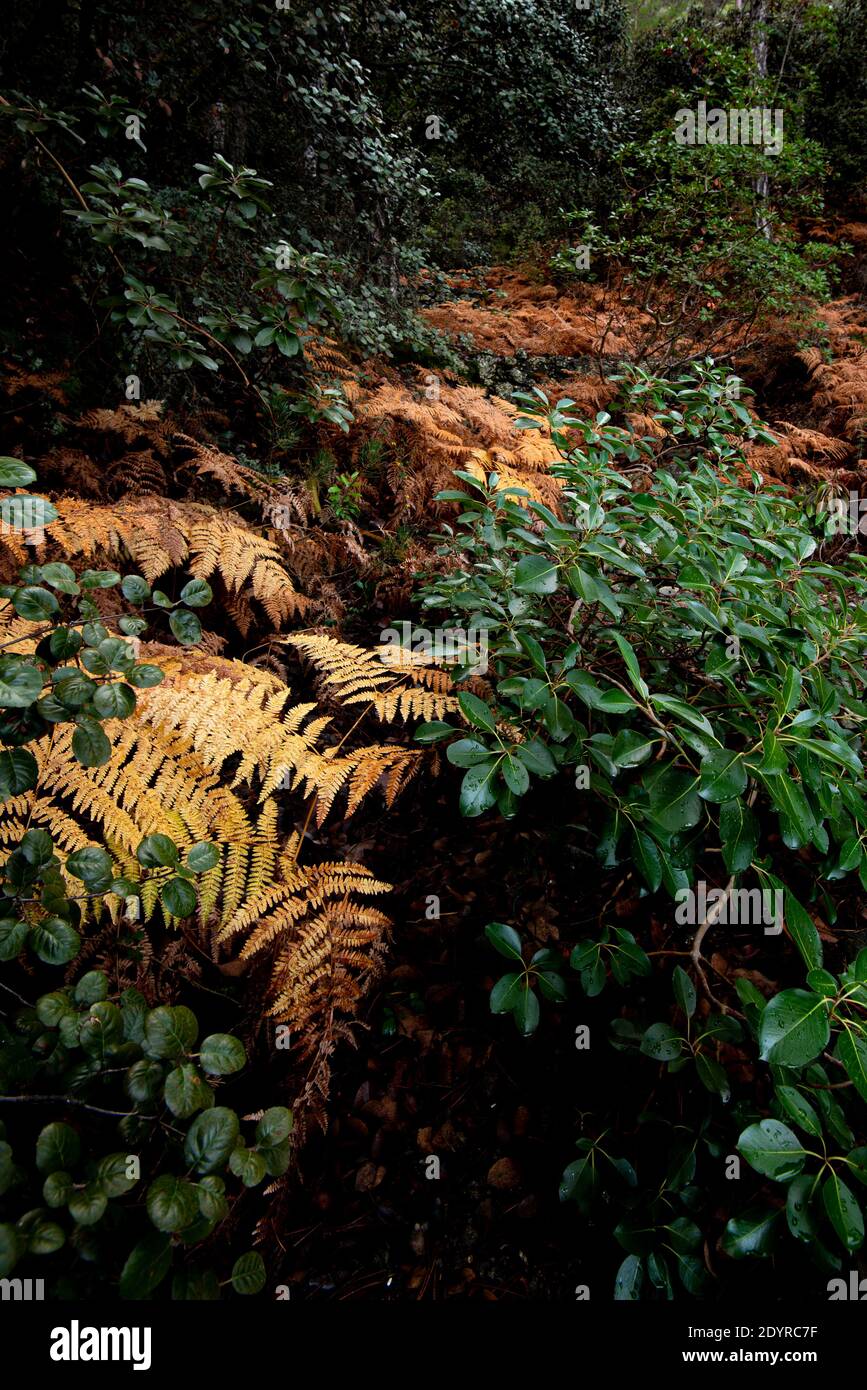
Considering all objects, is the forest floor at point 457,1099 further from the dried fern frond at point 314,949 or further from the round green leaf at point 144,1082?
the round green leaf at point 144,1082

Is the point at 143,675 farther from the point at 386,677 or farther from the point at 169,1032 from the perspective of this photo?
the point at 386,677

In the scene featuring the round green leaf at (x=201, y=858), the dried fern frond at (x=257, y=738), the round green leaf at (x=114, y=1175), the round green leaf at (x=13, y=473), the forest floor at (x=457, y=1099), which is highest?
the round green leaf at (x=13, y=473)

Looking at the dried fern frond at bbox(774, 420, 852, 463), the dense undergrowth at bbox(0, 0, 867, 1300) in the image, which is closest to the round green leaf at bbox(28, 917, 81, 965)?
the dense undergrowth at bbox(0, 0, 867, 1300)

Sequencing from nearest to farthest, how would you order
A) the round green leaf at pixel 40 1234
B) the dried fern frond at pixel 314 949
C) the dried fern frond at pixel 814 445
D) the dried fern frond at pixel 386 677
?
the round green leaf at pixel 40 1234, the dried fern frond at pixel 314 949, the dried fern frond at pixel 386 677, the dried fern frond at pixel 814 445

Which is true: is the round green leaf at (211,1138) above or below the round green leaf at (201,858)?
below

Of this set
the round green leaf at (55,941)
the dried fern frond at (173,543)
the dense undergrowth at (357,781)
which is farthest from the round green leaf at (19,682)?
the dried fern frond at (173,543)

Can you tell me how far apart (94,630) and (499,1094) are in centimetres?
170

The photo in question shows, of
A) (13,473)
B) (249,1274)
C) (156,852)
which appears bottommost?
(249,1274)

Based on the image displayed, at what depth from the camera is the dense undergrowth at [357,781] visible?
1.20 m

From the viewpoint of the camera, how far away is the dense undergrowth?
1203 millimetres

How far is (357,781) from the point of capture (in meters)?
2.12

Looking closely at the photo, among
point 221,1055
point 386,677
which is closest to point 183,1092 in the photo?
point 221,1055

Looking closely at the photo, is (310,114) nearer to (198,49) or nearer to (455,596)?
(198,49)

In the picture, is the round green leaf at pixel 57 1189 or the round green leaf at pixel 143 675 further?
the round green leaf at pixel 143 675
